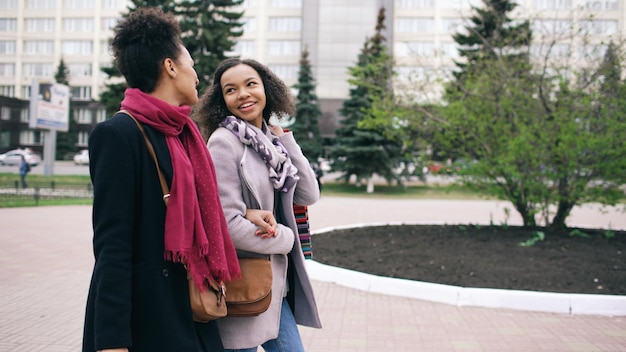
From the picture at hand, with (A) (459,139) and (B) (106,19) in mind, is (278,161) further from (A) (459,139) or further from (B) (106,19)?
(B) (106,19)

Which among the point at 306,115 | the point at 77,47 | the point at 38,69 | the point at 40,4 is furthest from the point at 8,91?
the point at 306,115

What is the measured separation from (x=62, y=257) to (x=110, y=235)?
750 centimetres

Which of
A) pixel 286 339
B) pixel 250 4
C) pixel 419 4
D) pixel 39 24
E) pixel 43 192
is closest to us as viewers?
pixel 286 339

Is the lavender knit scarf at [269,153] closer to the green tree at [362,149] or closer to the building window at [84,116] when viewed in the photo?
the green tree at [362,149]

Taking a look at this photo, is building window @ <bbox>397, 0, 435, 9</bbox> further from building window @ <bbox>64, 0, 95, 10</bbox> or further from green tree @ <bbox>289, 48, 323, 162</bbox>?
building window @ <bbox>64, 0, 95, 10</bbox>

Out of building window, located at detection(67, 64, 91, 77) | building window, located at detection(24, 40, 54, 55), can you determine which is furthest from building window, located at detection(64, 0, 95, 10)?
building window, located at detection(67, 64, 91, 77)

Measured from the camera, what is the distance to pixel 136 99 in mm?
1852

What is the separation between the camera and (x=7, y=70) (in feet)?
203

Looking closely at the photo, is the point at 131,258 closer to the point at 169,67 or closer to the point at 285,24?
the point at 169,67

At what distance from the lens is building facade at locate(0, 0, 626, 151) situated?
49.8 metres

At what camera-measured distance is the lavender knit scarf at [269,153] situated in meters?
2.30

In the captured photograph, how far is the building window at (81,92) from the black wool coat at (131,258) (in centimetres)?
6404

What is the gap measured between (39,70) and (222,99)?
67.7m

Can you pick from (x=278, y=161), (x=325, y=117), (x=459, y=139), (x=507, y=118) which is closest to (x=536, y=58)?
(x=507, y=118)
